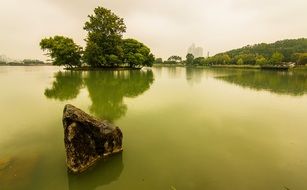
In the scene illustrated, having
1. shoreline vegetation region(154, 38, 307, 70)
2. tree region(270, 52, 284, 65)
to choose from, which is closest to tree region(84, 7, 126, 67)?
shoreline vegetation region(154, 38, 307, 70)

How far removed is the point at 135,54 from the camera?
54250 millimetres

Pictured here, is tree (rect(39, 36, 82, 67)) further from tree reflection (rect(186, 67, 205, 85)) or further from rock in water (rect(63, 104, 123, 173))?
rock in water (rect(63, 104, 123, 173))

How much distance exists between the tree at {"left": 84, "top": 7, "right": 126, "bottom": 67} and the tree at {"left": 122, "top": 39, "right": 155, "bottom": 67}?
3.35 meters

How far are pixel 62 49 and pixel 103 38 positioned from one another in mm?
10011

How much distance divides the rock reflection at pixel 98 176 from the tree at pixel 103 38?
4431cm

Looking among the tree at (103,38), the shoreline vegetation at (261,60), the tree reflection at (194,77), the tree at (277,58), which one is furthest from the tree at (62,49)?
the tree at (277,58)

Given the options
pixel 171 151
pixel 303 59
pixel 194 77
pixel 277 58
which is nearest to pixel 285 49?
pixel 277 58

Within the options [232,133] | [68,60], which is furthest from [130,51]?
[232,133]

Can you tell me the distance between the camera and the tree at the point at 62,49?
48.7 metres

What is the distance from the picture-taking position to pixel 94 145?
5203 mm

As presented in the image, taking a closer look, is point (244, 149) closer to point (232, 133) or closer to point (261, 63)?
point (232, 133)

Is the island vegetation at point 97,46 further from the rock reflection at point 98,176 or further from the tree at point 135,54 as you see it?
the rock reflection at point 98,176

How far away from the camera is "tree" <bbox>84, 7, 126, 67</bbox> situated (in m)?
47.4

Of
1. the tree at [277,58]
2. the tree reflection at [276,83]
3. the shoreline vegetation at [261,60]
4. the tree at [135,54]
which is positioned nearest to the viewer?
the tree reflection at [276,83]
